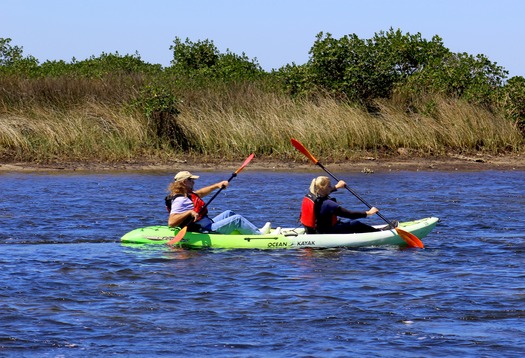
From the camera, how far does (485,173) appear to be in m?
23.1

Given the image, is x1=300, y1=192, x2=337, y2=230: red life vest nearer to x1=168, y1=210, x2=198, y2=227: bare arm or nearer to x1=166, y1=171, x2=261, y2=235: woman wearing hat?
x1=166, y1=171, x2=261, y2=235: woman wearing hat

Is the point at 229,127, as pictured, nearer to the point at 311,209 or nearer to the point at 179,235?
the point at 311,209

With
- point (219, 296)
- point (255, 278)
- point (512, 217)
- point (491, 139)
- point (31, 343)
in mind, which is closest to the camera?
point (31, 343)

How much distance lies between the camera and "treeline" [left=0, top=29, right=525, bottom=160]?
77.4 feet

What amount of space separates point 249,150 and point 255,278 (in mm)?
12061

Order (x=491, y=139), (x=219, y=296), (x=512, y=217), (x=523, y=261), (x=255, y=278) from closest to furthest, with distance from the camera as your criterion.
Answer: (x=219, y=296) < (x=255, y=278) < (x=523, y=261) < (x=512, y=217) < (x=491, y=139)

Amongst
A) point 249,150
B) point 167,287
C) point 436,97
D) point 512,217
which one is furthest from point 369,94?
point 167,287

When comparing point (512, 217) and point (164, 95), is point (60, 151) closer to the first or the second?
point (164, 95)

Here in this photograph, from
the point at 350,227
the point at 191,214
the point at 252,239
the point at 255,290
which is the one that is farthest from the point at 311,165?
the point at 255,290

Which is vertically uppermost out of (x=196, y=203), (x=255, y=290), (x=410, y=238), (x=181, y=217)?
(x=196, y=203)

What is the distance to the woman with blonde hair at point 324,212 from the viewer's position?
46.0 feet

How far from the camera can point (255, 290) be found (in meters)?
11.2

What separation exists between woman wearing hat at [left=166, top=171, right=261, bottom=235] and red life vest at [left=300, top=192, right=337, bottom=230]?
647 mm

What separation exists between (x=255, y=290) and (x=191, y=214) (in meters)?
2.77
